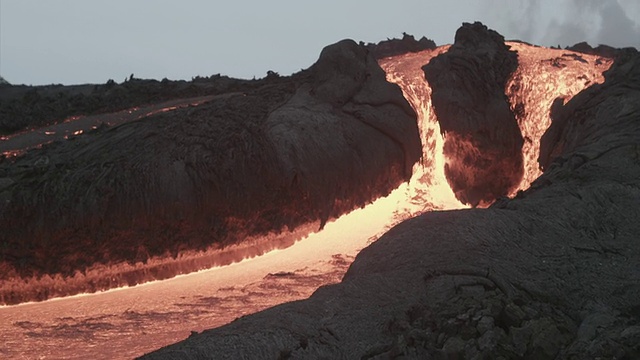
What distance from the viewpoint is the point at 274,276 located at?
19.3ft

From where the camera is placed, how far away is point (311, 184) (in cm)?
629

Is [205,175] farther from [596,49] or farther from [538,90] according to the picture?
[596,49]

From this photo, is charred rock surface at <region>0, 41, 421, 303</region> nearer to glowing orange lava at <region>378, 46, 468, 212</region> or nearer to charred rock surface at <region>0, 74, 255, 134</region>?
glowing orange lava at <region>378, 46, 468, 212</region>

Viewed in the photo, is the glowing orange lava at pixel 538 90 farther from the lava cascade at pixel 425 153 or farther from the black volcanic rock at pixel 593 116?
the black volcanic rock at pixel 593 116

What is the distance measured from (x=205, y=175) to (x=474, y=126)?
2.82 m

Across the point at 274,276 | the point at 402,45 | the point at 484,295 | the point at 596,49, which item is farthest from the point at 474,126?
the point at 484,295

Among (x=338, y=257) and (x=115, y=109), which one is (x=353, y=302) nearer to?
(x=338, y=257)

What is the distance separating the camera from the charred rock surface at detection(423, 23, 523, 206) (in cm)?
754

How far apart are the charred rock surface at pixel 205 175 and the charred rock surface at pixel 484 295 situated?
69.5 inches

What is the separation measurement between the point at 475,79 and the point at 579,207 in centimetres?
305

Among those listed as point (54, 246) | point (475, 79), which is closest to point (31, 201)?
point (54, 246)

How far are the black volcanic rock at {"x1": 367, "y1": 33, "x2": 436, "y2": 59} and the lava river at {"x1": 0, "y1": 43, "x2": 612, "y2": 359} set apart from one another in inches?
6.4

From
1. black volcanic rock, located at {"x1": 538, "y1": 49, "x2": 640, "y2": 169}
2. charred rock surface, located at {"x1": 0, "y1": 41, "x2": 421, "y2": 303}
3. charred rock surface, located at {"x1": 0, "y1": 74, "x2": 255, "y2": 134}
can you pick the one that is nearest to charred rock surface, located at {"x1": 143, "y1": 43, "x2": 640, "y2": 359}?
black volcanic rock, located at {"x1": 538, "y1": 49, "x2": 640, "y2": 169}

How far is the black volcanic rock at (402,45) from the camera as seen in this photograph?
27.3 feet
